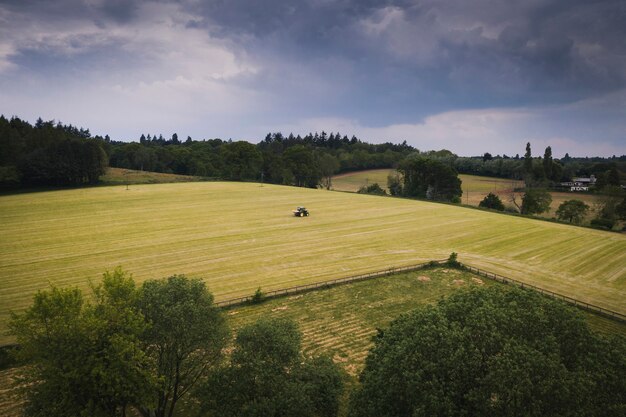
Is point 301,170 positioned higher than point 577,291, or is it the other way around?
point 301,170

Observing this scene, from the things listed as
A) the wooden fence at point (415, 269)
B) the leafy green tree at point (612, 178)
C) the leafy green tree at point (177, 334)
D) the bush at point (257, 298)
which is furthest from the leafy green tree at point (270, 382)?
the leafy green tree at point (612, 178)

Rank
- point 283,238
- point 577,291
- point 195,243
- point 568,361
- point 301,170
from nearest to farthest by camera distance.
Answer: point 568,361 → point 577,291 → point 195,243 → point 283,238 → point 301,170

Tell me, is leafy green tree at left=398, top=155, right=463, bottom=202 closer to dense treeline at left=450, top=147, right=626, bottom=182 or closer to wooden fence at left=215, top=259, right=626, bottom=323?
dense treeline at left=450, top=147, right=626, bottom=182

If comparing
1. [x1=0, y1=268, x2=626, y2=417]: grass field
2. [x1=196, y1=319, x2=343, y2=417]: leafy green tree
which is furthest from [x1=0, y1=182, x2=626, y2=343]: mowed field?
[x1=196, y1=319, x2=343, y2=417]: leafy green tree

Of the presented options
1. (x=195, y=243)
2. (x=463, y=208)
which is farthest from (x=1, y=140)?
(x=463, y=208)

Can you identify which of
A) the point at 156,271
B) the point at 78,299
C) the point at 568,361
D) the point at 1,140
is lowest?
the point at 156,271

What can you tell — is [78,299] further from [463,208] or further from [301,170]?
[301,170]

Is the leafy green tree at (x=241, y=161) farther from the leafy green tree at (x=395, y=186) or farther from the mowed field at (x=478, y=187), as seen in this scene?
the leafy green tree at (x=395, y=186)

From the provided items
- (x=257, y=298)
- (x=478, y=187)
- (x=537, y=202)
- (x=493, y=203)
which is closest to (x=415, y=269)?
(x=257, y=298)
